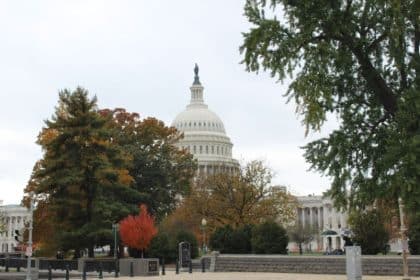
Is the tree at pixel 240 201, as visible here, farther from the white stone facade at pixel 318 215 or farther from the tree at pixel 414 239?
the white stone facade at pixel 318 215

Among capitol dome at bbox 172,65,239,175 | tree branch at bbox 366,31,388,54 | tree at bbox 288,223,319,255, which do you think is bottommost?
tree at bbox 288,223,319,255

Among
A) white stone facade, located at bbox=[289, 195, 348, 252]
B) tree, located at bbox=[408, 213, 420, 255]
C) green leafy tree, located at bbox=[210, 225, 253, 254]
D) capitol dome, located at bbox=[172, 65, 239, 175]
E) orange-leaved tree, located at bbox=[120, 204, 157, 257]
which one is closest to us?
tree, located at bbox=[408, 213, 420, 255]

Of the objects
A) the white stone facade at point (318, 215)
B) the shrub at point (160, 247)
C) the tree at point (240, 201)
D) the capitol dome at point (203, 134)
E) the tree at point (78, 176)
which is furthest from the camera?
the capitol dome at point (203, 134)

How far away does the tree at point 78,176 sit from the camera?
159 feet

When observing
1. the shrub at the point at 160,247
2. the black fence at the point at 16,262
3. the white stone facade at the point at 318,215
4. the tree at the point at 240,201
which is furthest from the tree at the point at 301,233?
the black fence at the point at 16,262

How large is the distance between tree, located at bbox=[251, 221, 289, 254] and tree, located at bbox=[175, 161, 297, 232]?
20341 millimetres

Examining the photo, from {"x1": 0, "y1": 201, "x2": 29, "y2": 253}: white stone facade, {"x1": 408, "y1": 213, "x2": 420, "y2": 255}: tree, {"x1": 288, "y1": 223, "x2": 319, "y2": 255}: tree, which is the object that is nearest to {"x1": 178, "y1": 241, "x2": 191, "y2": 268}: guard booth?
{"x1": 408, "y1": 213, "x2": 420, "y2": 255}: tree

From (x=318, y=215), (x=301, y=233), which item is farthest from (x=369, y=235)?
(x=318, y=215)

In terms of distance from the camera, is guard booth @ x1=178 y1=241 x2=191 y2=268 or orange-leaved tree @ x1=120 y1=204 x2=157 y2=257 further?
orange-leaved tree @ x1=120 y1=204 x2=157 y2=257

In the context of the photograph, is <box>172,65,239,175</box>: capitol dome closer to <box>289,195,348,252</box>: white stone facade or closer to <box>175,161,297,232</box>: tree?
<box>289,195,348,252</box>: white stone facade

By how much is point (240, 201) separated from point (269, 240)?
76.3 feet

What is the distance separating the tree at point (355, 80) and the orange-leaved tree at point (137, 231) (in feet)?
113

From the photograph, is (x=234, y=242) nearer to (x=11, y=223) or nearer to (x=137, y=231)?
(x=137, y=231)

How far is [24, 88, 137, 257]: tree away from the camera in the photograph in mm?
48312
